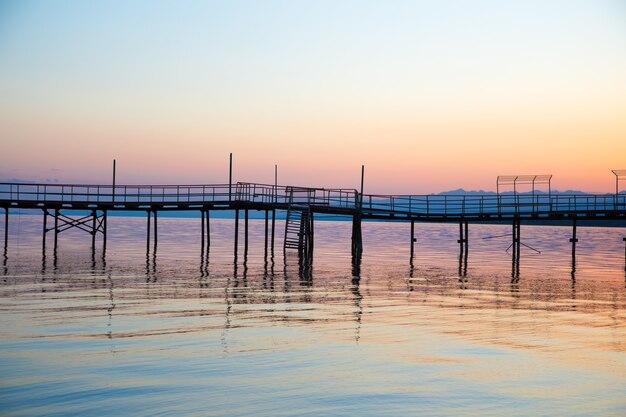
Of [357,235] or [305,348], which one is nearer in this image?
[305,348]

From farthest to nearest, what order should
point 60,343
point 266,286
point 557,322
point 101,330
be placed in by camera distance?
point 266,286 < point 557,322 < point 101,330 < point 60,343

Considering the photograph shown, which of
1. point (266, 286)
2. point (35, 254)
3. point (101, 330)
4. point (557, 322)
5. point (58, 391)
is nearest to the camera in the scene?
point (58, 391)

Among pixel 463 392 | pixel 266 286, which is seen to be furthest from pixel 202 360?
pixel 266 286

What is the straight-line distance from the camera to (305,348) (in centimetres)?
1420

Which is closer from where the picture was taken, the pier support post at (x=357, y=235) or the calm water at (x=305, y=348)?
the calm water at (x=305, y=348)

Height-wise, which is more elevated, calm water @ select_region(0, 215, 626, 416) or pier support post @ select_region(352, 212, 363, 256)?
pier support post @ select_region(352, 212, 363, 256)

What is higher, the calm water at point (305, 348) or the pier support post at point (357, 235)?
the pier support post at point (357, 235)

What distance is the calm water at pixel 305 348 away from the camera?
1064 cm

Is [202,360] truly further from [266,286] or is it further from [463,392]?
[266,286]

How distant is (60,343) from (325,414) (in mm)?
6368

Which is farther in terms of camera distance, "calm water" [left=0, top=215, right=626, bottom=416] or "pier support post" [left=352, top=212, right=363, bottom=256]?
"pier support post" [left=352, top=212, right=363, bottom=256]

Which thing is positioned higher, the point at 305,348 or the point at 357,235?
the point at 357,235

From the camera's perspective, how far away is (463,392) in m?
11.2

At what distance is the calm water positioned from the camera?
10641 millimetres
